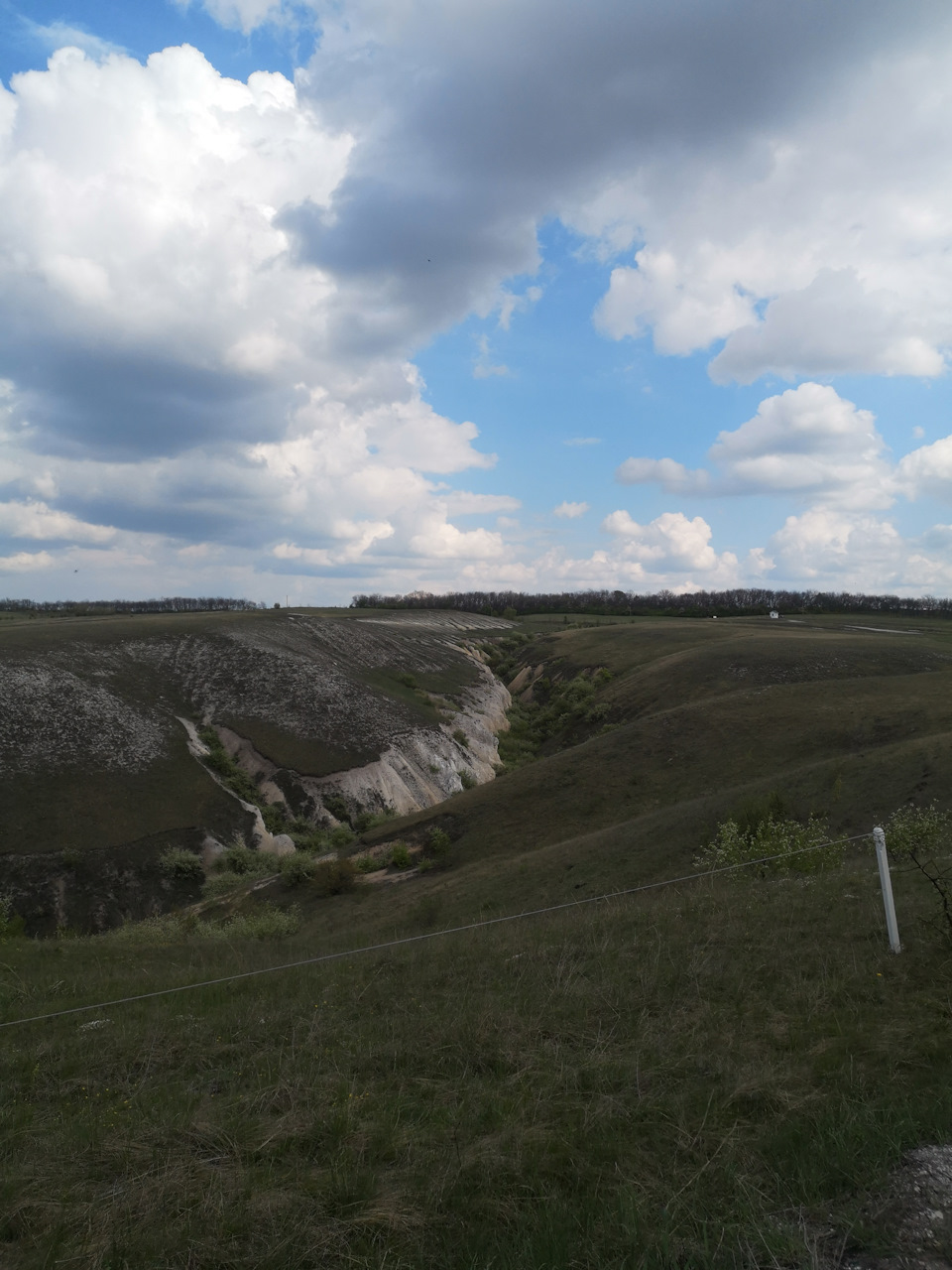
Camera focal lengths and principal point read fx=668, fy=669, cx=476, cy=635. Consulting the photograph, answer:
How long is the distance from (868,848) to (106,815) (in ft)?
132

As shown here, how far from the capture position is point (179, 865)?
124 feet

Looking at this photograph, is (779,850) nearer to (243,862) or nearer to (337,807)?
(243,862)

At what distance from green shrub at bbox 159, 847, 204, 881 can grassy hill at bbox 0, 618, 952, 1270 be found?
75.3 ft

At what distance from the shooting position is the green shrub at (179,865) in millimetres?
37688

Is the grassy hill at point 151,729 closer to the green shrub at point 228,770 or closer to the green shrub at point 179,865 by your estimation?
the green shrub at point 179,865

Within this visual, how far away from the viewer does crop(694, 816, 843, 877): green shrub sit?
51.0 feet

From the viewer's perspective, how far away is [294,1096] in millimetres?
6500

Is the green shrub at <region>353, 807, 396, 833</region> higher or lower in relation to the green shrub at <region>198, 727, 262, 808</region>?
lower

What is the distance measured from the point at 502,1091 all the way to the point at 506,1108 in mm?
404

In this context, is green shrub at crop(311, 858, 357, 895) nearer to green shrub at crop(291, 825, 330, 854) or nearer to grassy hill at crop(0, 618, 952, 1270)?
green shrub at crop(291, 825, 330, 854)

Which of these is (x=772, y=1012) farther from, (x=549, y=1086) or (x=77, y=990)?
(x=77, y=990)

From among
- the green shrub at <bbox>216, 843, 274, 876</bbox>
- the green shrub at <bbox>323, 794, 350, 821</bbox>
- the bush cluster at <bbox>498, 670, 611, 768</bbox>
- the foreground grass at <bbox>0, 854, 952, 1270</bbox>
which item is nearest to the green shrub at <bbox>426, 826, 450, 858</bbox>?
the green shrub at <bbox>216, 843, 274, 876</bbox>

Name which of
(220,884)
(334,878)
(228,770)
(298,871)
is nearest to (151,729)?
(228,770)

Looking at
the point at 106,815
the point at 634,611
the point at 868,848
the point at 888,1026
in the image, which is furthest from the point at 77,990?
the point at 634,611
